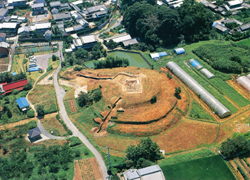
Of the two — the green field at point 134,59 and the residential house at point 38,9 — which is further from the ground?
the residential house at point 38,9

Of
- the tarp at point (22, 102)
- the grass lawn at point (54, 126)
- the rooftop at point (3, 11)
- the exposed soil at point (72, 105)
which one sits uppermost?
the rooftop at point (3, 11)

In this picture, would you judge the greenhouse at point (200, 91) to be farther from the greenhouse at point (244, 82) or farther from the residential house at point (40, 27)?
the residential house at point (40, 27)

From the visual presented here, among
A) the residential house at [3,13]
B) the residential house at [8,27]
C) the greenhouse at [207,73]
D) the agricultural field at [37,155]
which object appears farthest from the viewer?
the residential house at [3,13]

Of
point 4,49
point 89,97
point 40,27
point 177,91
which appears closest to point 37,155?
point 89,97

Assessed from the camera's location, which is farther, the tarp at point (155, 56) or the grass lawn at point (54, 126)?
the tarp at point (155, 56)

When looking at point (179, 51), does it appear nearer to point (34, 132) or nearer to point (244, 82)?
point (244, 82)

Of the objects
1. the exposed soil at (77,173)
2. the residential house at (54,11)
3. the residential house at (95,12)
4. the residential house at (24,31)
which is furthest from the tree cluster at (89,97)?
the residential house at (54,11)

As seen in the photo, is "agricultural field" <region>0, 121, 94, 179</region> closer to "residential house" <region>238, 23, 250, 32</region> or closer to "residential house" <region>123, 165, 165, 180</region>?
"residential house" <region>123, 165, 165, 180</region>
